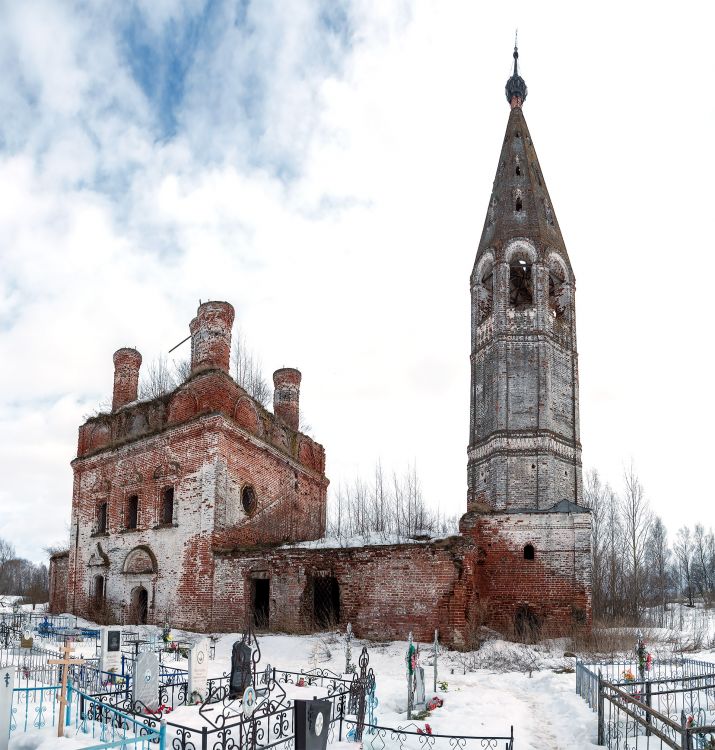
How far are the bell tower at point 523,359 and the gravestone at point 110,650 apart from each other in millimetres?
12187

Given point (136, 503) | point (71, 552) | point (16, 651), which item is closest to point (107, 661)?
point (16, 651)

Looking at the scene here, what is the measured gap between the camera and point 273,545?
20.8 meters

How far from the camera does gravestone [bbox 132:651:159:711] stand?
10836mm

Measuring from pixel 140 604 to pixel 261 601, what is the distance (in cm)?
401

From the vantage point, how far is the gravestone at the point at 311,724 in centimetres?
773

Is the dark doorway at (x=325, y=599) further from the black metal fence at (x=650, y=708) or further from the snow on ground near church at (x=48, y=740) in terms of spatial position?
the snow on ground near church at (x=48, y=740)

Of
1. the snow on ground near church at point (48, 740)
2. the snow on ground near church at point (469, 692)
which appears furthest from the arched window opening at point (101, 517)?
the snow on ground near church at point (48, 740)

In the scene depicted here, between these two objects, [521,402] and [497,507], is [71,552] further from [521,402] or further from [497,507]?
[521,402]

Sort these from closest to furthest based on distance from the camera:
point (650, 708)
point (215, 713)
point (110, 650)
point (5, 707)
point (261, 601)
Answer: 1. point (650, 708)
2. point (5, 707)
3. point (215, 713)
4. point (110, 650)
5. point (261, 601)

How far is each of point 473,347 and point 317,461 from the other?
24.4 ft

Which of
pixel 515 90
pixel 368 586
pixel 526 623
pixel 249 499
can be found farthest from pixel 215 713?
pixel 515 90

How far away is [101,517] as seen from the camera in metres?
24.1

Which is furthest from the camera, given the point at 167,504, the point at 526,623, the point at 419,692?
the point at 167,504

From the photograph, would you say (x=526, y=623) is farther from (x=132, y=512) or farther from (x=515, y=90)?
(x=515, y=90)
